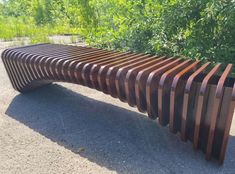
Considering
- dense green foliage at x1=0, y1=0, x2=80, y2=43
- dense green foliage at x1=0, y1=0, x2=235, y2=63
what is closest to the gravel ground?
dense green foliage at x1=0, y1=0, x2=235, y2=63

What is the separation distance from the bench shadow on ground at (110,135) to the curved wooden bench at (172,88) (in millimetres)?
258

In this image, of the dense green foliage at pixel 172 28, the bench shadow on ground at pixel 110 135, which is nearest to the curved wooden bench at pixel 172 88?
the bench shadow on ground at pixel 110 135

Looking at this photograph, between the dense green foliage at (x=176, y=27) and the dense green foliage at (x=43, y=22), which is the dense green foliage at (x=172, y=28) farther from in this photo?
the dense green foliage at (x=43, y=22)

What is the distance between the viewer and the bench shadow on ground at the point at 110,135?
268 centimetres

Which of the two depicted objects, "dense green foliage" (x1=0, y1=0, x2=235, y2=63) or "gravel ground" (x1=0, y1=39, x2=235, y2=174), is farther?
"dense green foliage" (x1=0, y1=0, x2=235, y2=63)

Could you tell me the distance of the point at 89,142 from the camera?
3.20 metres

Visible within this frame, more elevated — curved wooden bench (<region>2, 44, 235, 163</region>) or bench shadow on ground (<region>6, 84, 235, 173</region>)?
curved wooden bench (<region>2, 44, 235, 163</region>)

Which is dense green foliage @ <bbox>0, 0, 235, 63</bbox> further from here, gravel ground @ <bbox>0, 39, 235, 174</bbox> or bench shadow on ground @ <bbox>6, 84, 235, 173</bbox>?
bench shadow on ground @ <bbox>6, 84, 235, 173</bbox>

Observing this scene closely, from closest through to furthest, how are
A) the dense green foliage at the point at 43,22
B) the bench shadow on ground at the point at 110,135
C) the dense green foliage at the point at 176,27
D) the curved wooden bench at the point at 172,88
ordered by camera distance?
the curved wooden bench at the point at 172,88 < the bench shadow on ground at the point at 110,135 < the dense green foliage at the point at 176,27 < the dense green foliage at the point at 43,22

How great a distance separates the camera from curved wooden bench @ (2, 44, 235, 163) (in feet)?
7.94

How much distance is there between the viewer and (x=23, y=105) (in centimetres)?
454

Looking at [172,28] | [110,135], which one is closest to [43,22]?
[172,28]

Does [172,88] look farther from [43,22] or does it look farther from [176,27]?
[43,22]

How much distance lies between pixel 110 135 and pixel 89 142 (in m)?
0.31
